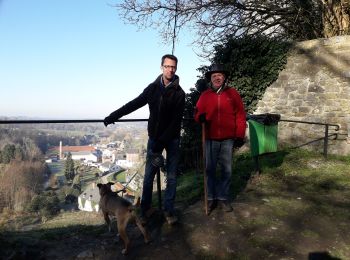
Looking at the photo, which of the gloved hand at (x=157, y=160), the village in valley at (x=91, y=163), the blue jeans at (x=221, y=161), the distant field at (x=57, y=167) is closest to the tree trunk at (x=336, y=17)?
the blue jeans at (x=221, y=161)

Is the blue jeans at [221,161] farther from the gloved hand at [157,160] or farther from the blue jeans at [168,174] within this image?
the gloved hand at [157,160]

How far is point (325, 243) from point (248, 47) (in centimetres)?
848

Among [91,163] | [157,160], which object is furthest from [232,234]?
[91,163]

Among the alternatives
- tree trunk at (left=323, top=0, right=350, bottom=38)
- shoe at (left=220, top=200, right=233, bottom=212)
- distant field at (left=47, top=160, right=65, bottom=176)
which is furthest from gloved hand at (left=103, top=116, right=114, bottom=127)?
distant field at (left=47, top=160, right=65, bottom=176)

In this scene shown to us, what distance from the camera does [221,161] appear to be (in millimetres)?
5039

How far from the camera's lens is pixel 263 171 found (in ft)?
27.1

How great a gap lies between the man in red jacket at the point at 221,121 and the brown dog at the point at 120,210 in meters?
1.47

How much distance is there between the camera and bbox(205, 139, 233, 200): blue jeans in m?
4.97

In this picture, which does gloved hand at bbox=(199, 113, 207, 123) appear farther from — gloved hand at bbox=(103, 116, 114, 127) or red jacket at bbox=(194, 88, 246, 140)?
gloved hand at bbox=(103, 116, 114, 127)

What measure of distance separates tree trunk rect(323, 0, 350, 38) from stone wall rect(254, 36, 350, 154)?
63.8 inches

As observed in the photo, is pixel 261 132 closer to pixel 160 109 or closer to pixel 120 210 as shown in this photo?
pixel 160 109

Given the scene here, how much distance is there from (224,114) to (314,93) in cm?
688

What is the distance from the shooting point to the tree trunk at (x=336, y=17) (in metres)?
11.5

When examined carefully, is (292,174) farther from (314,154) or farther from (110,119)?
(110,119)
